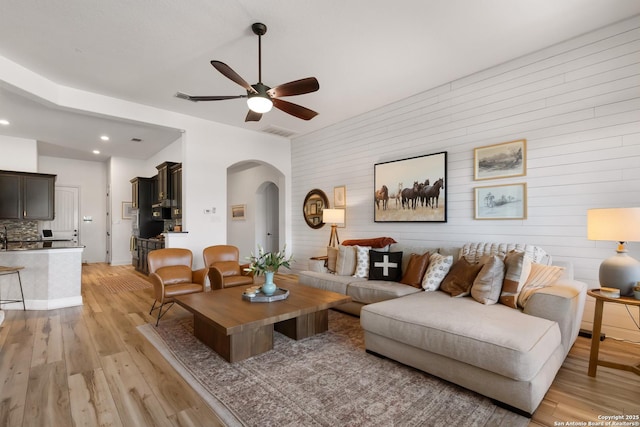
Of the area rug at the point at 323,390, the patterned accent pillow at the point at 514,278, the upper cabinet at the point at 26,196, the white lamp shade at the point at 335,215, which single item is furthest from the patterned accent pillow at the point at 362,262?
the upper cabinet at the point at 26,196

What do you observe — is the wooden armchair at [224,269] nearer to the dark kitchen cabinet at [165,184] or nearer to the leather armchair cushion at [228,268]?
the leather armchair cushion at [228,268]

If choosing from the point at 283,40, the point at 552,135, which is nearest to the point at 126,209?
the point at 283,40

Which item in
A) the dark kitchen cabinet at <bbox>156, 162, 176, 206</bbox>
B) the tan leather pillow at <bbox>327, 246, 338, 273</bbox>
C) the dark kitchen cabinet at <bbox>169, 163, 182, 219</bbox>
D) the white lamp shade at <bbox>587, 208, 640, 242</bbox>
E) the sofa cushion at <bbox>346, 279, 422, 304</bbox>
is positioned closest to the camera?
the white lamp shade at <bbox>587, 208, 640, 242</bbox>

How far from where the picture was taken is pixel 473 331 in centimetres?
201

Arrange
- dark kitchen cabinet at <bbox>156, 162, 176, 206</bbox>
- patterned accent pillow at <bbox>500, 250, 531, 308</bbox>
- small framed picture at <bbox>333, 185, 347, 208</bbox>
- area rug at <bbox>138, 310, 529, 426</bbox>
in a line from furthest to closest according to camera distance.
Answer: dark kitchen cabinet at <bbox>156, 162, 176, 206</bbox> < small framed picture at <bbox>333, 185, 347, 208</bbox> < patterned accent pillow at <bbox>500, 250, 531, 308</bbox> < area rug at <bbox>138, 310, 529, 426</bbox>

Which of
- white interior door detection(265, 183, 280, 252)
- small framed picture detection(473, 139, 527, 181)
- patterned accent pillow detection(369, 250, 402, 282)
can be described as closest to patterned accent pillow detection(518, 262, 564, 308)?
small framed picture detection(473, 139, 527, 181)

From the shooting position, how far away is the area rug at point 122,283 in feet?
17.2

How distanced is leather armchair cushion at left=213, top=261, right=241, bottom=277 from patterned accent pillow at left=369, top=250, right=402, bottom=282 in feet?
6.41

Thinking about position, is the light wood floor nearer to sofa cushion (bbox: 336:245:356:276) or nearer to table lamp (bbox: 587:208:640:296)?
table lamp (bbox: 587:208:640:296)

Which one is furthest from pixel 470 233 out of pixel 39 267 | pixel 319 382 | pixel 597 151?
pixel 39 267

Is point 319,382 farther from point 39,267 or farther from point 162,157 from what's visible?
point 162,157

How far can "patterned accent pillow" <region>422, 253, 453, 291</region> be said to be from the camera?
10.9 ft

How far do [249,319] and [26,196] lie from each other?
6822mm

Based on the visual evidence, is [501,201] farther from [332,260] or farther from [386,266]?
[332,260]
